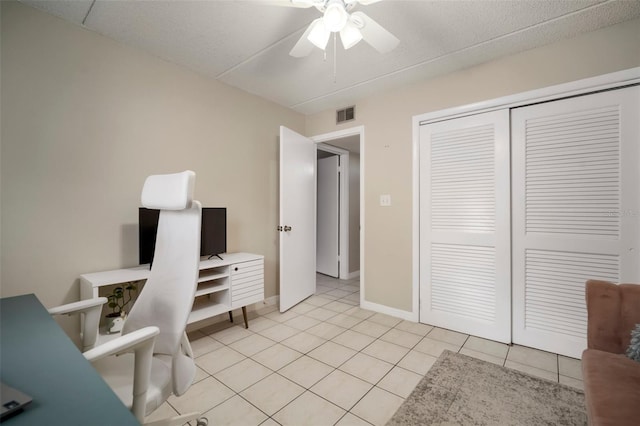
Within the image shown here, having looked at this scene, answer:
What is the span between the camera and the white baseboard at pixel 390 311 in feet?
9.71

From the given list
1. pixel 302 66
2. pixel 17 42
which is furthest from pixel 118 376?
pixel 302 66

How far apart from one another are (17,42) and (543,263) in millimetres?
4198

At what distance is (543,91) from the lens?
88.8 inches

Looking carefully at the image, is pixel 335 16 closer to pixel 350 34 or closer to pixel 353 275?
pixel 350 34

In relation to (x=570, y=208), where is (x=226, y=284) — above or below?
below

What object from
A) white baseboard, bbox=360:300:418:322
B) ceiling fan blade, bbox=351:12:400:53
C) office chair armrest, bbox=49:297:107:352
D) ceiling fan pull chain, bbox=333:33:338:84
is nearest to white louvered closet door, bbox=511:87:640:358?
white baseboard, bbox=360:300:418:322

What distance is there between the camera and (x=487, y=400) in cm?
171

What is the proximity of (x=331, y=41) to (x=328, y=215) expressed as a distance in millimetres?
3178

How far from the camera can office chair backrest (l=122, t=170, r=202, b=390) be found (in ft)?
3.78

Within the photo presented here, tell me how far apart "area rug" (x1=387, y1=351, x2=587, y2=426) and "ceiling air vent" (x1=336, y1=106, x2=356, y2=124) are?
2.80 meters

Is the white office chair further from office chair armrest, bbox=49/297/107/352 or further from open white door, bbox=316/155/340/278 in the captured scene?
open white door, bbox=316/155/340/278

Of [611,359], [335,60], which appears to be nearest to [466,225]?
[611,359]

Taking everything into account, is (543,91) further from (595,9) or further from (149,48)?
(149,48)

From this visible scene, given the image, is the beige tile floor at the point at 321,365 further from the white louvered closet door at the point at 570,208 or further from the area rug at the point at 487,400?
the white louvered closet door at the point at 570,208
